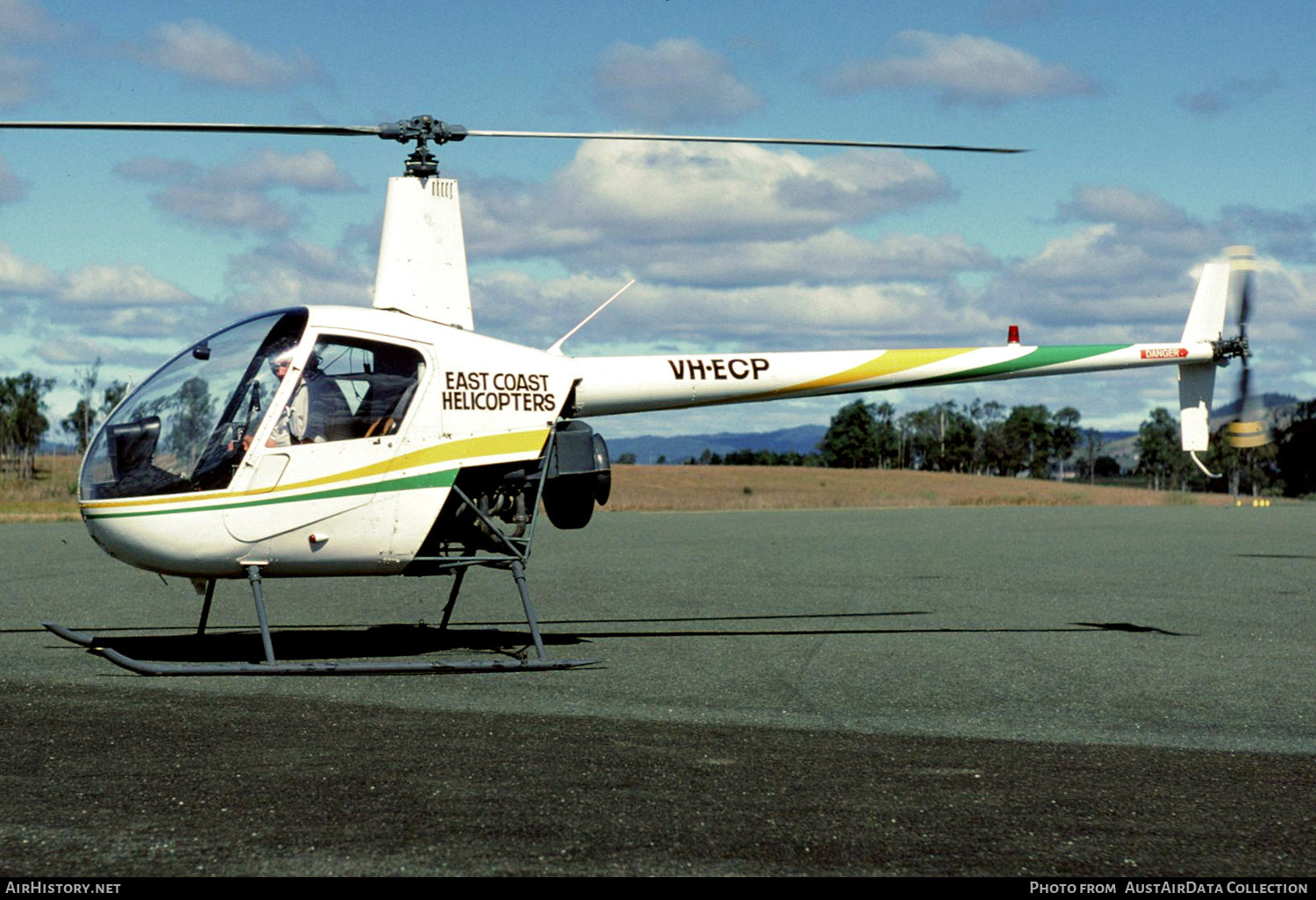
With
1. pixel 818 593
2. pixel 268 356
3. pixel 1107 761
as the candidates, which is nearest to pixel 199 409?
pixel 268 356

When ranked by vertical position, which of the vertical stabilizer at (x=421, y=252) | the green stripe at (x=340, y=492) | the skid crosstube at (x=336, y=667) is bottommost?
the skid crosstube at (x=336, y=667)

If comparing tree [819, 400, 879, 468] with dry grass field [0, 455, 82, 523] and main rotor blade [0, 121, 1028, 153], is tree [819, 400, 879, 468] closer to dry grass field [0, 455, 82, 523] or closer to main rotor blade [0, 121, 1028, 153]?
dry grass field [0, 455, 82, 523]

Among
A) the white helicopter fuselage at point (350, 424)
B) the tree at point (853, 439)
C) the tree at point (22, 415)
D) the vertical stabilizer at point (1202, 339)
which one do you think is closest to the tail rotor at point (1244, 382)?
the vertical stabilizer at point (1202, 339)

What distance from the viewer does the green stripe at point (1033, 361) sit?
13.8 metres

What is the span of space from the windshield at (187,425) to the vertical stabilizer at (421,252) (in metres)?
1.29

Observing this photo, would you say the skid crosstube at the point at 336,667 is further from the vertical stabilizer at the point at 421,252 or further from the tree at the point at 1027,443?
the tree at the point at 1027,443

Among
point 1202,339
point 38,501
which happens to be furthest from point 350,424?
point 38,501

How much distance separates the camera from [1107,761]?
7.81m

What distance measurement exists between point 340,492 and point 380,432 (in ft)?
2.07

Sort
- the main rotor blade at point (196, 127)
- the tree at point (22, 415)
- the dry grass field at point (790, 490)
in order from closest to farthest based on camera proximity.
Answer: the main rotor blade at point (196, 127) < the dry grass field at point (790, 490) < the tree at point (22, 415)

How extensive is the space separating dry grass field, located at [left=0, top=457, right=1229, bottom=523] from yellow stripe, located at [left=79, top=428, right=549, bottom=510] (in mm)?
44707

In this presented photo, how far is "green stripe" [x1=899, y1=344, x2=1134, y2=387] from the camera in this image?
1381cm

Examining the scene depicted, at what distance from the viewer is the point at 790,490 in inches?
3829
